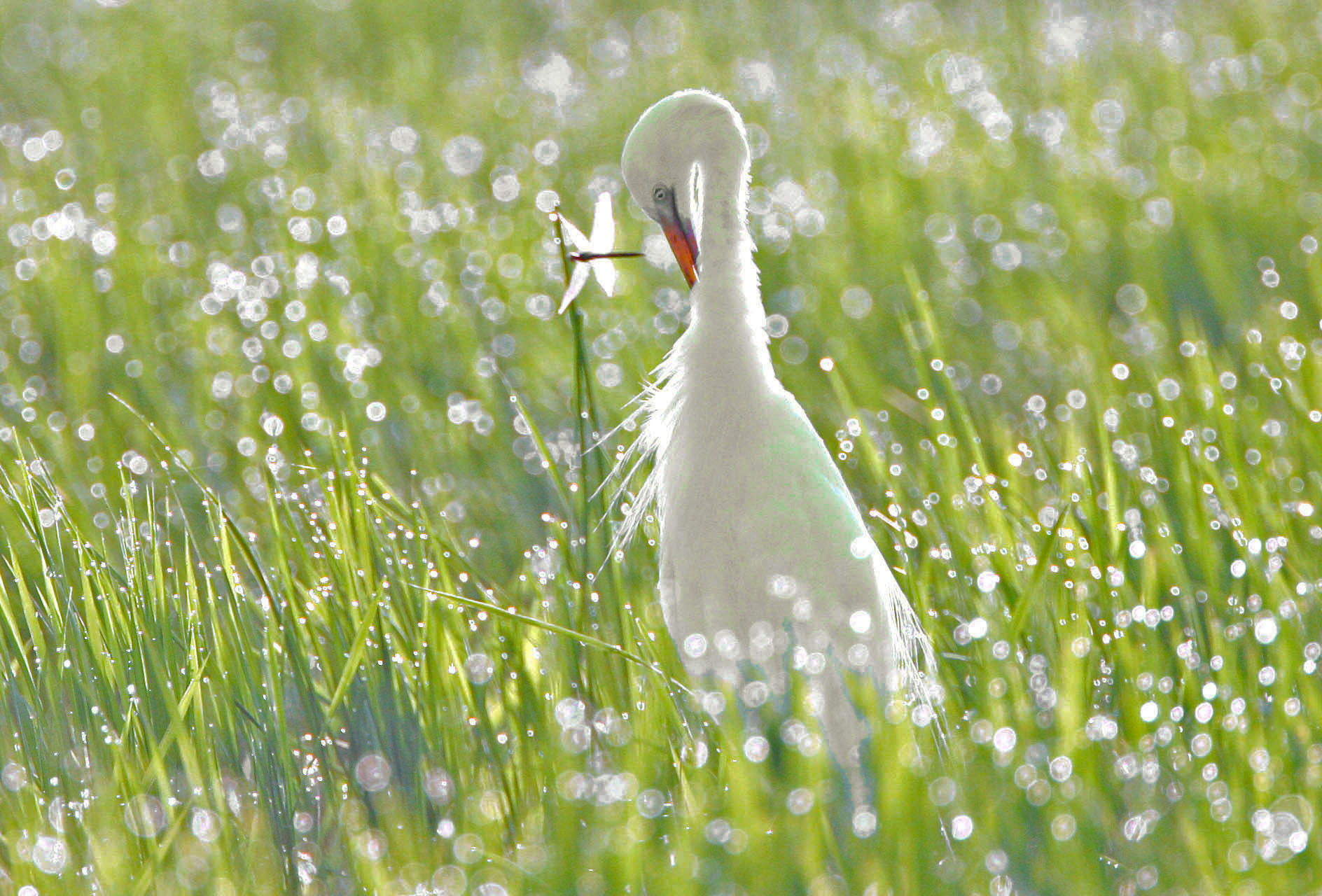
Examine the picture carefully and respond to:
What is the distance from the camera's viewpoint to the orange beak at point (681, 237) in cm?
169

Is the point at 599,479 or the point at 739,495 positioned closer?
the point at 739,495

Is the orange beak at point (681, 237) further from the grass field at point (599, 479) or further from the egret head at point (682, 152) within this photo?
the grass field at point (599, 479)

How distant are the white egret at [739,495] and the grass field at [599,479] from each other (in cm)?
9

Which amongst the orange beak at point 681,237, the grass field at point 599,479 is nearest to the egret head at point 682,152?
the orange beak at point 681,237

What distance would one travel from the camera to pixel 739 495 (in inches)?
62.9

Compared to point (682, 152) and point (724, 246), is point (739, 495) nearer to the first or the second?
point (724, 246)

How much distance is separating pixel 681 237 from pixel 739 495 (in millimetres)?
333

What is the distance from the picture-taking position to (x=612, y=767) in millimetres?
1580

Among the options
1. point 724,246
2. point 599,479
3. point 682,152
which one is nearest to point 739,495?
point 724,246

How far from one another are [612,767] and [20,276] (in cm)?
253

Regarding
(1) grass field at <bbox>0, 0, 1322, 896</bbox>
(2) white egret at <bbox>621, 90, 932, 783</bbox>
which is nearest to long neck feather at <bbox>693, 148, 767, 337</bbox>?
(2) white egret at <bbox>621, 90, 932, 783</bbox>

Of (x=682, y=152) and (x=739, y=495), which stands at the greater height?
(x=682, y=152)

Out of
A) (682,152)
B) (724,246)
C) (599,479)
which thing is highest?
(682,152)

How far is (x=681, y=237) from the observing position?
66.7 inches
